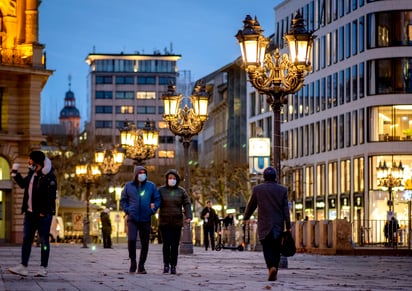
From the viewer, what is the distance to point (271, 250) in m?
20.7

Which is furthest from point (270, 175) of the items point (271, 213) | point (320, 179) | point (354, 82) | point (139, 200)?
point (320, 179)

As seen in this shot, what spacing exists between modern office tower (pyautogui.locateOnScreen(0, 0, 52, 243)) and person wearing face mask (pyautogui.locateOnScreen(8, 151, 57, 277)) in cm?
4467

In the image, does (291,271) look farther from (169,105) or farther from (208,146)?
(208,146)

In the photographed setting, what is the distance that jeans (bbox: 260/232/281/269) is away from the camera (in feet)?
67.9

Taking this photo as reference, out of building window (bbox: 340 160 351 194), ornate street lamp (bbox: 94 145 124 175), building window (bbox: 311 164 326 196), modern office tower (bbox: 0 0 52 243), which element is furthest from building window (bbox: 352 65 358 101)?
modern office tower (bbox: 0 0 52 243)

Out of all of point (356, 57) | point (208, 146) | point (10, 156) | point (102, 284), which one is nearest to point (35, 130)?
point (10, 156)

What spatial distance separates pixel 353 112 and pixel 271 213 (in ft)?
227

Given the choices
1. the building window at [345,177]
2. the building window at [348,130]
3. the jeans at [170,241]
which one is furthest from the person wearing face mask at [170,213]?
the building window at [348,130]

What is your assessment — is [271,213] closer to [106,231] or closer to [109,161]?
[106,231]

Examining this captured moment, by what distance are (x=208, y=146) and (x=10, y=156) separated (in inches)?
3642

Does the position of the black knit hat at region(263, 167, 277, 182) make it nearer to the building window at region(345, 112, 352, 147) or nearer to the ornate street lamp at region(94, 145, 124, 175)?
the ornate street lamp at region(94, 145, 124, 175)

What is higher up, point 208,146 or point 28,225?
point 208,146

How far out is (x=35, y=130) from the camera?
217 feet

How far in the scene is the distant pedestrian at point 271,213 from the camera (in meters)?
20.8
